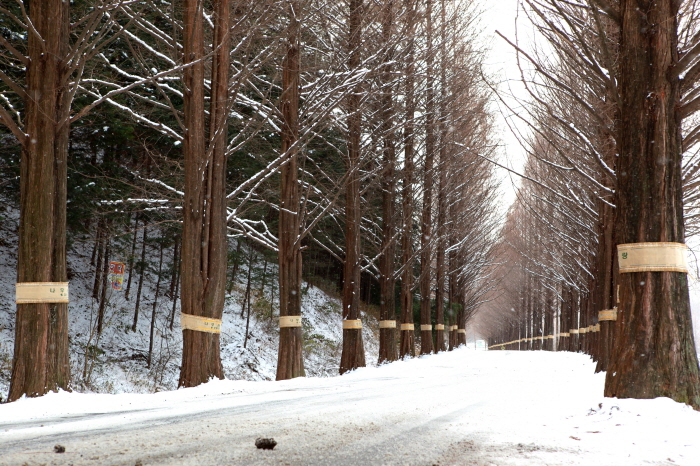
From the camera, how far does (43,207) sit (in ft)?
20.8

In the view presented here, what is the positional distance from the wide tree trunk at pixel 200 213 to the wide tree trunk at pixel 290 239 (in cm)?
191

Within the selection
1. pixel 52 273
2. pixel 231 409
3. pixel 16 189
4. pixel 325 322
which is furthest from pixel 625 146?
pixel 325 322

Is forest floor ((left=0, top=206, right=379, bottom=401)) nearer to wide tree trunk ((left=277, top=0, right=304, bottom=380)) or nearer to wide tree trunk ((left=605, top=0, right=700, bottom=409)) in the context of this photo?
wide tree trunk ((left=277, top=0, right=304, bottom=380))

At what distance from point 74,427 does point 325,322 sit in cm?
2496

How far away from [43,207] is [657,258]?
20.0ft

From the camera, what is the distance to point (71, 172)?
15477 mm

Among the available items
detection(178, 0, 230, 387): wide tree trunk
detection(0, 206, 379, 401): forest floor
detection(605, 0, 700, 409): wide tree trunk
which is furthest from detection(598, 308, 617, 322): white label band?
detection(0, 206, 379, 401): forest floor

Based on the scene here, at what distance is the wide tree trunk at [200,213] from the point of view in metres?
8.12

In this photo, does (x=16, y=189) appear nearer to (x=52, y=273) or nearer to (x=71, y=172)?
(x=71, y=172)

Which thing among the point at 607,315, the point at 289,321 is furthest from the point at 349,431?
the point at 607,315

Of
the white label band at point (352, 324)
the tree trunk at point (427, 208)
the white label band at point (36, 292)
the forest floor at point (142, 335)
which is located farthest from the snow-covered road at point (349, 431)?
the tree trunk at point (427, 208)

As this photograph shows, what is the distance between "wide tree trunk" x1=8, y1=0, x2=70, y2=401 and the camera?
6.15 m

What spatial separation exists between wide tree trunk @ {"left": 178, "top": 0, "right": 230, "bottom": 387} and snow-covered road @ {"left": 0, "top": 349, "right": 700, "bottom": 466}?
162cm

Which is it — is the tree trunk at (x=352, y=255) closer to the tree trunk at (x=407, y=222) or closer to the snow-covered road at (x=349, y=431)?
the tree trunk at (x=407, y=222)
